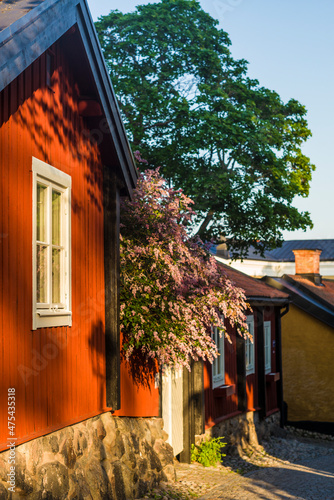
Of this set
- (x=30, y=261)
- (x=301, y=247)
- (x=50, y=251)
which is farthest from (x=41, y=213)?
(x=301, y=247)

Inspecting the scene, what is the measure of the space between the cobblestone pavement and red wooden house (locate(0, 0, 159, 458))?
1.56 m

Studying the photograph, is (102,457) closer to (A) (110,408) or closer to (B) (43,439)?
(A) (110,408)

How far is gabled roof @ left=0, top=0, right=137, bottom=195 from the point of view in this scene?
553 cm

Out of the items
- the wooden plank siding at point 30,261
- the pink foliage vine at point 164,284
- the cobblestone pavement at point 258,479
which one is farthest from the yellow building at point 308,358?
the wooden plank siding at point 30,261

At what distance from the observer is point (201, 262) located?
10656 mm

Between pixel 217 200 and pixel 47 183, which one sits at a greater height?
pixel 217 200

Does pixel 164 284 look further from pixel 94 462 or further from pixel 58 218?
pixel 94 462

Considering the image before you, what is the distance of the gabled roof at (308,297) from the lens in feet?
67.3

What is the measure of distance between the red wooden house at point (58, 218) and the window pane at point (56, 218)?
0.02 m

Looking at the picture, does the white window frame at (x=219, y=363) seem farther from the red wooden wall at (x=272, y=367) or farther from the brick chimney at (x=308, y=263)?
the brick chimney at (x=308, y=263)

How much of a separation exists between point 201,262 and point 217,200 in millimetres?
9993

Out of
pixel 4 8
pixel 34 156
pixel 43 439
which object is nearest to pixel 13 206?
pixel 34 156

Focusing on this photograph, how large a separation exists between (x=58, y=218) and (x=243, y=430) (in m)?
10.4

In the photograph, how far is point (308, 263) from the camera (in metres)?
24.9
